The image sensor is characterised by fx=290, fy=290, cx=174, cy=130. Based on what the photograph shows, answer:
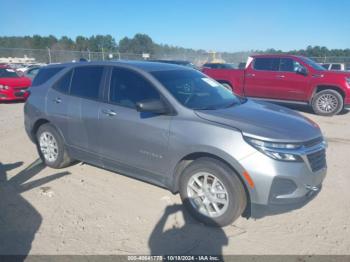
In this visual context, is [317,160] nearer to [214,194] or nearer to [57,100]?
[214,194]

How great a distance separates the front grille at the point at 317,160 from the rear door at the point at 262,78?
7319 millimetres

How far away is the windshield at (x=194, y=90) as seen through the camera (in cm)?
363

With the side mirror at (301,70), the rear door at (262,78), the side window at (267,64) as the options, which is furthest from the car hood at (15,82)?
the side mirror at (301,70)

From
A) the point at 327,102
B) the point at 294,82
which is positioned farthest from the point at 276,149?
the point at 327,102

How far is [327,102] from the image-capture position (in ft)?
31.4

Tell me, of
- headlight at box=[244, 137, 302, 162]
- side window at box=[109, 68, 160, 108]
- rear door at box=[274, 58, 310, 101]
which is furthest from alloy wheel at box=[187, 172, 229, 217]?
rear door at box=[274, 58, 310, 101]

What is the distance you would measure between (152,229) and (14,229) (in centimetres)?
153

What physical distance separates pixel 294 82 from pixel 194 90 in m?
7.04

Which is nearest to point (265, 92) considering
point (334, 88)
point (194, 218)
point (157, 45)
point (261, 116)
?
point (334, 88)

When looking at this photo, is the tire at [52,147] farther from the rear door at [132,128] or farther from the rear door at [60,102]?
the rear door at [132,128]

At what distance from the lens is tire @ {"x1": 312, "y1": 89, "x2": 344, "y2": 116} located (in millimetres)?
9406

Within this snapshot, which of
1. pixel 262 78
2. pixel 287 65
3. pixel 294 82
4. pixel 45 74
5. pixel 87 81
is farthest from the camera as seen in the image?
pixel 262 78

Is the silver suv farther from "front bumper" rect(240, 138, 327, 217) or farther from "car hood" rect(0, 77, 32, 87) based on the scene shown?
"car hood" rect(0, 77, 32, 87)

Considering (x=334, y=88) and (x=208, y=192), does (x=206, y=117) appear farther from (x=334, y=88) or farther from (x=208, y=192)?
(x=334, y=88)
